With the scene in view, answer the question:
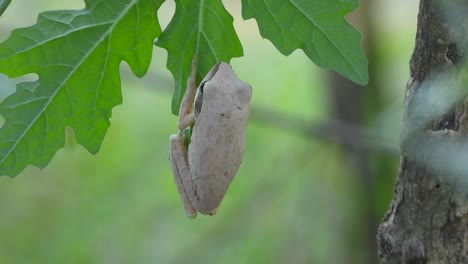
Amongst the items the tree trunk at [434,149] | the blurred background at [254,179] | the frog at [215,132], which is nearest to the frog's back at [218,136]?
the frog at [215,132]

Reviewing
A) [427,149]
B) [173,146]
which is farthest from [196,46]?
[427,149]

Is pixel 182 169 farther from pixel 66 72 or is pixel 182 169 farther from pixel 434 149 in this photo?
pixel 434 149

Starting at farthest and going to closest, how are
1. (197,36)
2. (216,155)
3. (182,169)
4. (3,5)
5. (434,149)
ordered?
1. (182,169)
2. (216,155)
3. (197,36)
4. (3,5)
5. (434,149)

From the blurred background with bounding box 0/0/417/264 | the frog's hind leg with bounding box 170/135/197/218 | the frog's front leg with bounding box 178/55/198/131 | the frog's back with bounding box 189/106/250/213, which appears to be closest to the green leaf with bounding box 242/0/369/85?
the frog's front leg with bounding box 178/55/198/131

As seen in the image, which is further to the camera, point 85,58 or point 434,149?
point 85,58

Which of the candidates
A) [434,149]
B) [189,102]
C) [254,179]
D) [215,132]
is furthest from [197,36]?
[254,179]

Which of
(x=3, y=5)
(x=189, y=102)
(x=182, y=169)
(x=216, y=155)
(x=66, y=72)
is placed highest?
(x=3, y=5)

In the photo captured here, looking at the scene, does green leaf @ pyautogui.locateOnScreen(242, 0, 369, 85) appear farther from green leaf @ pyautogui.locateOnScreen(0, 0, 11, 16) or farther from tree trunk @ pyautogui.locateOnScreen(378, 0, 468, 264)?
green leaf @ pyautogui.locateOnScreen(0, 0, 11, 16)
